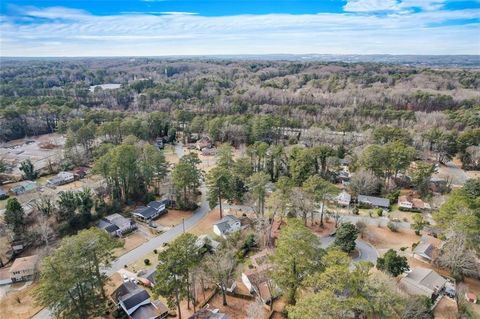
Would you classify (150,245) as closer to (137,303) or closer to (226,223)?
(226,223)

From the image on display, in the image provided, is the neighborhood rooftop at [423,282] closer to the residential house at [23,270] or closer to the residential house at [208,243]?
the residential house at [208,243]

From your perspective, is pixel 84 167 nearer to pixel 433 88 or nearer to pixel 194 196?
pixel 194 196

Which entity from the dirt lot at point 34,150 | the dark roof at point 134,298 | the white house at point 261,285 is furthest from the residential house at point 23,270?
the dirt lot at point 34,150

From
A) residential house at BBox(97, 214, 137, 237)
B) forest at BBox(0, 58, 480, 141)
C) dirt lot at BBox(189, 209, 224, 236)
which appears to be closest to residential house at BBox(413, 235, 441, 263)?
dirt lot at BBox(189, 209, 224, 236)

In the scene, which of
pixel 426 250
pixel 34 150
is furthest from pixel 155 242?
pixel 34 150

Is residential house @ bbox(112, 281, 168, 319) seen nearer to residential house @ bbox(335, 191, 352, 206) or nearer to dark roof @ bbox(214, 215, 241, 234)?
dark roof @ bbox(214, 215, 241, 234)
